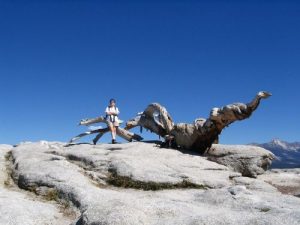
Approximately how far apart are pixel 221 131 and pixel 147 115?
32.4ft

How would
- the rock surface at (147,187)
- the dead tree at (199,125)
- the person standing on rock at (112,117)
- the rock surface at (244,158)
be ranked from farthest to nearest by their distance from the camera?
the person standing on rock at (112,117)
the dead tree at (199,125)
the rock surface at (244,158)
the rock surface at (147,187)

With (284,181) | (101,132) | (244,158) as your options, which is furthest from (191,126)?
(101,132)

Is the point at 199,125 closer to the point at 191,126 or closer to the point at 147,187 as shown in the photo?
the point at 191,126

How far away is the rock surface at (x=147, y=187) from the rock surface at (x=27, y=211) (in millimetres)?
1173

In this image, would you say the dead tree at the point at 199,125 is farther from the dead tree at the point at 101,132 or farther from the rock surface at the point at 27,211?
the rock surface at the point at 27,211

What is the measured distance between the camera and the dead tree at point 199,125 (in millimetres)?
36344

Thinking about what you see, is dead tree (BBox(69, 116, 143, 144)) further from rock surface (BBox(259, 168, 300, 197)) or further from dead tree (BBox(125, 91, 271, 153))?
rock surface (BBox(259, 168, 300, 197))

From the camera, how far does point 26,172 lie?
3128 centimetres

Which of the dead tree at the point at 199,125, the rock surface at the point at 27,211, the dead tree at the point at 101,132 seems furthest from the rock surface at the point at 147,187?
the dead tree at the point at 101,132

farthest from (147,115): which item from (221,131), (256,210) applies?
(256,210)

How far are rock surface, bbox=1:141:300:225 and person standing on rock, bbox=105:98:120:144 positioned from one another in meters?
4.37

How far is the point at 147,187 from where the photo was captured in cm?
2803

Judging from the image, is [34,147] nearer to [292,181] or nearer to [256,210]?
[292,181]

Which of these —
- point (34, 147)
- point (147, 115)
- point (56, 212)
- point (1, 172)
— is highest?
point (147, 115)
